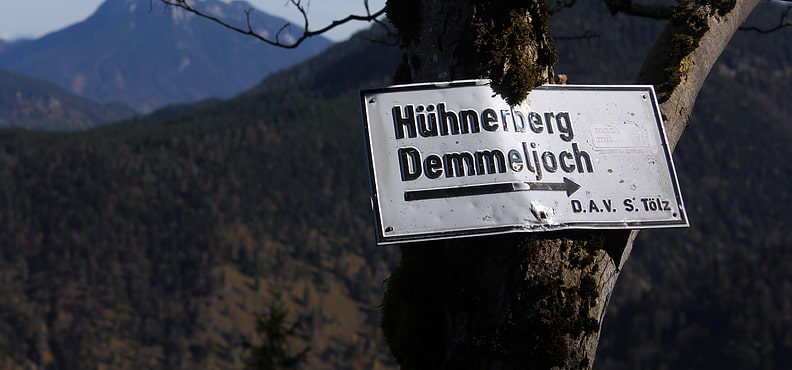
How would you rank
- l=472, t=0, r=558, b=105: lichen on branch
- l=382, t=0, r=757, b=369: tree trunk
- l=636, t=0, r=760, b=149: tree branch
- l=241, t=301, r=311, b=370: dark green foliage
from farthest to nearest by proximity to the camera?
l=241, t=301, r=311, b=370: dark green foliage
l=636, t=0, r=760, b=149: tree branch
l=472, t=0, r=558, b=105: lichen on branch
l=382, t=0, r=757, b=369: tree trunk

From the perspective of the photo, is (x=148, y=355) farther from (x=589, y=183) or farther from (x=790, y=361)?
(x=589, y=183)

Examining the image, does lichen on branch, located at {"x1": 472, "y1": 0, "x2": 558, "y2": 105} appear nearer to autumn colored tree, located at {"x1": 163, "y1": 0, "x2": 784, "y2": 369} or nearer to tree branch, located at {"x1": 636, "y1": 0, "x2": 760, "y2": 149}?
autumn colored tree, located at {"x1": 163, "y1": 0, "x2": 784, "y2": 369}

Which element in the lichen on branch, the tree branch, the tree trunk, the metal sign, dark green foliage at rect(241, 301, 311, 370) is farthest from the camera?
dark green foliage at rect(241, 301, 311, 370)

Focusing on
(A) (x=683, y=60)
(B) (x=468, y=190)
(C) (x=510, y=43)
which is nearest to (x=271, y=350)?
(A) (x=683, y=60)

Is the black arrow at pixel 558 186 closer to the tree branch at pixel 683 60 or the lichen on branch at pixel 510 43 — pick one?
the lichen on branch at pixel 510 43

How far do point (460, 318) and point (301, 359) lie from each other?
23.3 m

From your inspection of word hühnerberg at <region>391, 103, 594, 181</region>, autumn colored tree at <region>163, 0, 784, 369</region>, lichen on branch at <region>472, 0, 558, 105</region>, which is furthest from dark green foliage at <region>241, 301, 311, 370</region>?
lichen on branch at <region>472, 0, 558, 105</region>

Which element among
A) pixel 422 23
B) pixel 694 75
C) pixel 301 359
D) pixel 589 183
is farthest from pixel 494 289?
pixel 301 359

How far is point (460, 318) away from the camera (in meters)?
3.35

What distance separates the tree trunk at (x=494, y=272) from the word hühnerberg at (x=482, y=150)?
6.0 inches

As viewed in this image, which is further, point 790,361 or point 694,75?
point 790,361

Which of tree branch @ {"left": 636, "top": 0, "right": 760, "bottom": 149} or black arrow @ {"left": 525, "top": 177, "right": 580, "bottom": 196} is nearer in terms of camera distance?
black arrow @ {"left": 525, "top": 177, "right": 580, "bottom": 196}

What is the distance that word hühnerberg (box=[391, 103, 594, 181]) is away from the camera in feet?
11.3

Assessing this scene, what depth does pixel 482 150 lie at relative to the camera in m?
3.47
